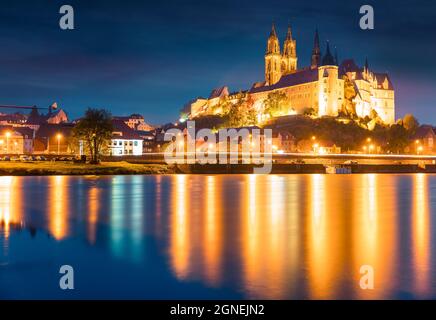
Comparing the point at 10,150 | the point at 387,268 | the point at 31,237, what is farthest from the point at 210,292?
the point at 10,150

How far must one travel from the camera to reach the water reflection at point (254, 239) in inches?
411

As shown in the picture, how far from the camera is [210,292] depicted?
970 centimetres

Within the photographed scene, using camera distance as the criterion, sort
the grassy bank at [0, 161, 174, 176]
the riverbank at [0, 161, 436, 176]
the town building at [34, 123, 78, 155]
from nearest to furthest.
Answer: the grassy bank at [0, 161, 174, 176] → the riverbank at [0, 161, 436, 176] → the town building at [34, 123, 78, 155]

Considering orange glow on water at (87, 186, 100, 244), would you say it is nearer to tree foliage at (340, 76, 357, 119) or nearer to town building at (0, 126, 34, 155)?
town building at (0, 126, 34, 155)

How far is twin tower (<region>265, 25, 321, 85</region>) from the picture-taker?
550 feet

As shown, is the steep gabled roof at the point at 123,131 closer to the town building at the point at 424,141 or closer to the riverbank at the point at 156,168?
the riverbank at the point at 156,168

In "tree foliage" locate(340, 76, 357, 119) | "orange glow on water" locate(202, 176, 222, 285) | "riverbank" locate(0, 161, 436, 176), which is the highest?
"tree foliage" locate(340, 76, 357, 119)

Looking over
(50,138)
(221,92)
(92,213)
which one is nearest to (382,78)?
(221,92)

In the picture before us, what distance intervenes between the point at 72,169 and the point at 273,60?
397 feet

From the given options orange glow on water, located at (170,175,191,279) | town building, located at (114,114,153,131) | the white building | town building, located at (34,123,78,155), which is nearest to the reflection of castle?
town building, located at (114,114,153,131)

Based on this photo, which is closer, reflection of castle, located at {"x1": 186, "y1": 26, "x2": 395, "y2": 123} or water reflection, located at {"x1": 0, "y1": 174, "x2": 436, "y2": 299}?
water reflection, located at {"x1": 0, "y1": 174, "x2": 436, "y2": 299}

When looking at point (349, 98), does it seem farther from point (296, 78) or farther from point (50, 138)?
point (50, 138)
